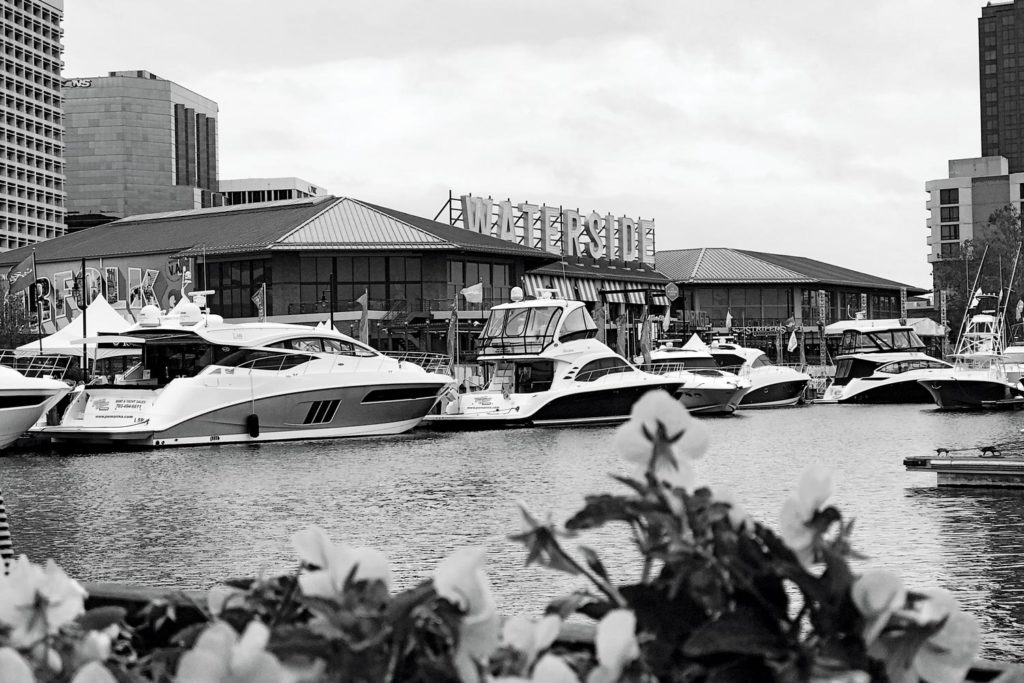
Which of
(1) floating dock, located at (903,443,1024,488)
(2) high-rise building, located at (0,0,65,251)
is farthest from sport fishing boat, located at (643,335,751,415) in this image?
(2) high-rise building, located at (0,0,65,251)

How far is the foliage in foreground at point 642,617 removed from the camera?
1791mm

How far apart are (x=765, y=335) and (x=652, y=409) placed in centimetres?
9408

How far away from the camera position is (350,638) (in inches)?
73.5

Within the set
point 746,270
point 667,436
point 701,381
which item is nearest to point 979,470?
point 667,436

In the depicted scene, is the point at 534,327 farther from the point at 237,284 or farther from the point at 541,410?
the point at 237,284

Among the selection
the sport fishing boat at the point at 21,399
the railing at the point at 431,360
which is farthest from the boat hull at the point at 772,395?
the sport fishing boat at the point at 21,399

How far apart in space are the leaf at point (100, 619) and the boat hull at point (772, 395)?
2047 inches

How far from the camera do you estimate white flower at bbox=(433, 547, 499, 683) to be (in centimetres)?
190

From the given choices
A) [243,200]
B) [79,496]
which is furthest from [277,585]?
[243,200]

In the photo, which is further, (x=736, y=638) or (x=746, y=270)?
(x=746, y=270)

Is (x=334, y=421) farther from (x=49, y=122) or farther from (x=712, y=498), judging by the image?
(x=49, y=122)

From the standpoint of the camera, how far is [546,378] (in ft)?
128

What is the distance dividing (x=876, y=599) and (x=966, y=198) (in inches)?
6197

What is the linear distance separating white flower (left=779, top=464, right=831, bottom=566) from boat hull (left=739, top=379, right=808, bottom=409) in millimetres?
52142
